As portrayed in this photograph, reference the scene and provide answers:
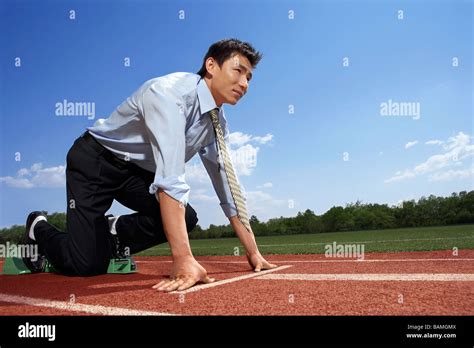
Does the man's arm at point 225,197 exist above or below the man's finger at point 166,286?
above

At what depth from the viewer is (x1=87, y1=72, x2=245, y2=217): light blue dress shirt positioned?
2.81 m

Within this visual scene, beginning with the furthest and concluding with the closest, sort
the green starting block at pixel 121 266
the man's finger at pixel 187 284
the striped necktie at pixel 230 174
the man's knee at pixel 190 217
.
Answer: the green starting block at pixel 121 266 < the man's knee at pixel 190 217 < the striped necktie at pixel 230 174 < the man's finger at pixel 187 284

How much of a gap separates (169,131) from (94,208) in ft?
4.87

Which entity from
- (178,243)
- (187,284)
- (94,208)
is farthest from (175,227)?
(94,208)

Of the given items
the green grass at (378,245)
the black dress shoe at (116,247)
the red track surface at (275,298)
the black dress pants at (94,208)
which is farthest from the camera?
the green grass at (378,245)

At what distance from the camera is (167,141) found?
284 centimetres

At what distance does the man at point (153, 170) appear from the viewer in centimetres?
281

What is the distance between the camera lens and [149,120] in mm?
2979

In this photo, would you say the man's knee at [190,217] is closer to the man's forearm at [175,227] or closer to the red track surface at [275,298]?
the red track surface at [275,298]

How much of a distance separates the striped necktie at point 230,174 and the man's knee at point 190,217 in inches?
20.7

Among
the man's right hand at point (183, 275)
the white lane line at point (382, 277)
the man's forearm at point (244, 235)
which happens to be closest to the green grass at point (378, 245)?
the white lane line at point (382, 277)
